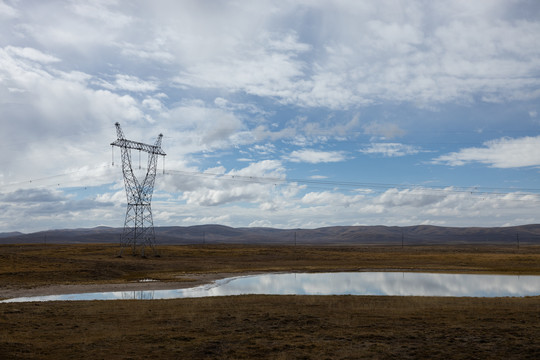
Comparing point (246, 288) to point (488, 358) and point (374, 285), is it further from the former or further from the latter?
point (488, 358)

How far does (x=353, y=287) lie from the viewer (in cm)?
4294

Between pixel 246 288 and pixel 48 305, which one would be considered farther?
pixel 246 288

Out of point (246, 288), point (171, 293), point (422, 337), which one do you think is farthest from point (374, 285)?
point (422, 337)

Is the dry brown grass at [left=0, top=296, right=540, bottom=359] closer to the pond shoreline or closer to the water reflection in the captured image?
the water reflection

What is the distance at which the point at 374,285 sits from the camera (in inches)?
1764

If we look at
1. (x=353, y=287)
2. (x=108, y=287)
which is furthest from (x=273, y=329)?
(x=108, y=287)

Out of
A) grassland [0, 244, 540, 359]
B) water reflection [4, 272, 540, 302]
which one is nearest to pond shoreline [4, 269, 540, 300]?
water reflection [4, 272, 540, 302]

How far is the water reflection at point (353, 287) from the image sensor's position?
36719 mm

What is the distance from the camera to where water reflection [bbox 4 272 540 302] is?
36.7 meters

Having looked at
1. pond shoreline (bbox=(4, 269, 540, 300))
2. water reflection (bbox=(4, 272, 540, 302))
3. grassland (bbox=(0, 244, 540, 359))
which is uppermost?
grassland (bbox=(0, 244, 540, 359))

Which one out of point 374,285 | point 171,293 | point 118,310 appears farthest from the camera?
point 374,285

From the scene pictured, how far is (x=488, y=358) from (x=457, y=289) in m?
28.4

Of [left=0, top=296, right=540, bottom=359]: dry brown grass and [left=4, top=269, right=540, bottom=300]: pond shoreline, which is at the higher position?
[left=0, top=296, right=540, bottom=359]: dry brown grass

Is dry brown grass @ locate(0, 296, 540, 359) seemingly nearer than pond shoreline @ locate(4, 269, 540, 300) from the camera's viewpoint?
Yes
